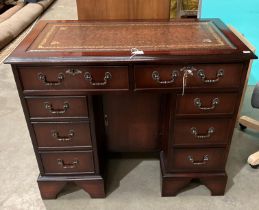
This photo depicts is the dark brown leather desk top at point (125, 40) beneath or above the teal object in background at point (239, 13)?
above

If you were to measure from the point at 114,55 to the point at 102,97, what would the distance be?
0.41 m

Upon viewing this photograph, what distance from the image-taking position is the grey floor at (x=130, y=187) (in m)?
1.48

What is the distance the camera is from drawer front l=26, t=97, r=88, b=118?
122cm

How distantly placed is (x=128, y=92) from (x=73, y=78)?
235 mm

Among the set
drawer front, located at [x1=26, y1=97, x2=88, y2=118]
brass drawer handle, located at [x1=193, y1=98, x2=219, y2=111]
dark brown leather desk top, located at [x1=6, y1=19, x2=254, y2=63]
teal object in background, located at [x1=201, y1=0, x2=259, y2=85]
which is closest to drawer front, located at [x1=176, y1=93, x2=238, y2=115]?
brass drawer handle, located at [x1=193, y1=98, x2=219, y2=111]

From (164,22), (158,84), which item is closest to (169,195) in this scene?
(158,84)

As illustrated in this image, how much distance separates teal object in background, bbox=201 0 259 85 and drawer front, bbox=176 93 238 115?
118 cm

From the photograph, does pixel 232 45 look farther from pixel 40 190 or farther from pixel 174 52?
pixel 40 190

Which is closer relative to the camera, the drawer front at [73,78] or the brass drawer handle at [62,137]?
the drawer front at [73,78]

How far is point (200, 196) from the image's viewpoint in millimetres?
1527

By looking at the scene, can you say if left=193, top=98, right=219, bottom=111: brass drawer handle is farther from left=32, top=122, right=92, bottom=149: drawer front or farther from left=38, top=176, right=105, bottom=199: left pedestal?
left=38, top=176, right=105, bottom=199: left pedestal

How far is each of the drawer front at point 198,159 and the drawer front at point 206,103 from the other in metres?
0.22

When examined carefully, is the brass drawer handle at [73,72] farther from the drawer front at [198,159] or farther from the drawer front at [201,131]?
the drawer front at [198,159]

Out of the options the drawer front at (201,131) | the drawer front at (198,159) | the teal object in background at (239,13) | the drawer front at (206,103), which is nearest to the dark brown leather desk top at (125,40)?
the drawer front at (206,103)
